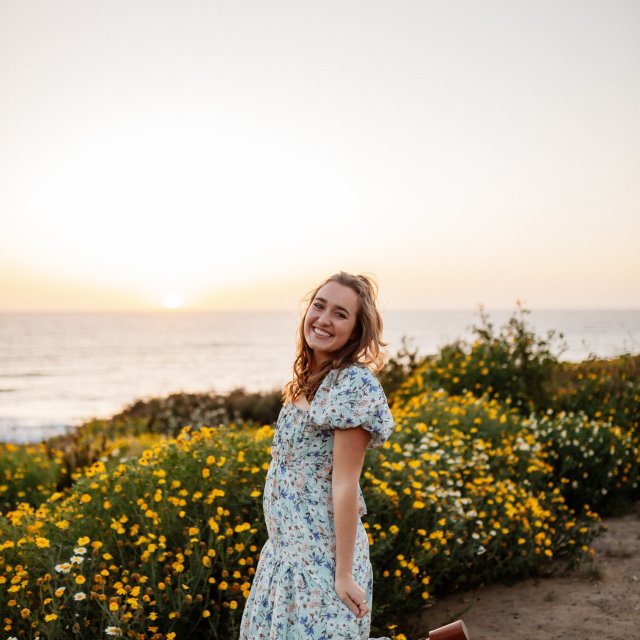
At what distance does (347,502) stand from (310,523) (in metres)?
0.26

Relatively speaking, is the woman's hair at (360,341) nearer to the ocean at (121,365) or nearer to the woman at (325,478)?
the woman at (325,478)

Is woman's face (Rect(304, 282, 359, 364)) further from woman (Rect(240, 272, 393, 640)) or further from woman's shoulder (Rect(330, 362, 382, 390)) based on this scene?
woman's shoulder (Rect(330, 362, 382, 390))

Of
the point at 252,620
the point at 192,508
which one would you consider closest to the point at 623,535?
the point at 192,508

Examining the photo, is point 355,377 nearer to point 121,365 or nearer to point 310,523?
point 310,523

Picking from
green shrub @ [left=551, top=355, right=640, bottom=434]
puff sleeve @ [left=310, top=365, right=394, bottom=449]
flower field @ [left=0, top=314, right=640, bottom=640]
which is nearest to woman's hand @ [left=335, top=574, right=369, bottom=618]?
puff sleeve @ [left=310, top=365, right=394, bottom=449]

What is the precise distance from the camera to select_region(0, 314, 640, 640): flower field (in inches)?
125

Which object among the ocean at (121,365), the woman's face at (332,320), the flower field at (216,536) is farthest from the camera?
the ocean at (121,365)

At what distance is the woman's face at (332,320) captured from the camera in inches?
90.1

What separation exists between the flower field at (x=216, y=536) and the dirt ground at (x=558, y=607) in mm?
130

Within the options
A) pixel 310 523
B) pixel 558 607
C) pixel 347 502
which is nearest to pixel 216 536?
pixel 310 523

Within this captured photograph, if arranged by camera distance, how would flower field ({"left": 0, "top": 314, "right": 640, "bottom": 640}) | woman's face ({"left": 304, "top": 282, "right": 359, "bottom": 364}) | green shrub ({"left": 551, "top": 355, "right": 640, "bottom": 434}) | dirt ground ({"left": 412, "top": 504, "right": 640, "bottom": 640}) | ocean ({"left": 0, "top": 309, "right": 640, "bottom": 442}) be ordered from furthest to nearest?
ocean ({"left": 0, "top": 309, "right": 640, "bottom": 442}) → green shrub ({"left": 551, "top": 355, "right": 640, "bottom": 434}) → dirt ground ({"left": 412, "top": 504, "right": 640, "bottom": 640}) → flower field ({"left": 0, "top": 314, "right": 640, "bottom": 640}) → woman's face ({"left": 304, "top": 282, "right": 359, "bottom": 364})

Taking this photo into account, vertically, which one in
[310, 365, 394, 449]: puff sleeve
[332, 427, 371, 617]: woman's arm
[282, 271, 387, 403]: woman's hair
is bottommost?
[332, 427, 371, 617]: woman's arm

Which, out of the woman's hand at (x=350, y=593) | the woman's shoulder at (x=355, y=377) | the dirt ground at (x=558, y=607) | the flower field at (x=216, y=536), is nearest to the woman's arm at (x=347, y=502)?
the woman's hand at (x=350, y=593)

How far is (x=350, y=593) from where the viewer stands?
6.89 feet
